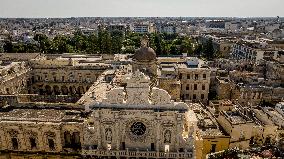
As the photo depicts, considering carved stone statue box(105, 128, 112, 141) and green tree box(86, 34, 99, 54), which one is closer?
carved stone statue box(105, 128, 112, 141)

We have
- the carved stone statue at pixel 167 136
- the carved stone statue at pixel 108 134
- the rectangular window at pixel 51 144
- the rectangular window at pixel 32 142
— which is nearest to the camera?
the carved stone statue at pixel 167 136

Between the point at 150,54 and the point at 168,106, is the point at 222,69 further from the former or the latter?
the point at 168,106

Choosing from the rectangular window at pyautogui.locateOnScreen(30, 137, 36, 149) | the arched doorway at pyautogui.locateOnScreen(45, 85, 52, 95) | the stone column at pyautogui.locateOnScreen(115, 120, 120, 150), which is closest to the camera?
the stone column at pyautogui.locateOnScreen(115, 120, 120, 150)

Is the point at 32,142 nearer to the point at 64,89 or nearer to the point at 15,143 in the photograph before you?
the point at 15,143

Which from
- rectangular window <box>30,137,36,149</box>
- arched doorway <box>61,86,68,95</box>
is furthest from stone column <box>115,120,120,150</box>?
arched doorway <box>61,86,68,95</box>

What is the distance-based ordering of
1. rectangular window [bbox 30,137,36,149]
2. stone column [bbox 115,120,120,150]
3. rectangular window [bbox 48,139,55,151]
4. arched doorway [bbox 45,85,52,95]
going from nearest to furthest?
1. stone column [bbox 115,120,120,150]
2. rectangular window [bbox 48,139,55,151]
3. rectangular window [bbox 30,137,36,149]
4. arched doorway [bbox 45,85,52,95]

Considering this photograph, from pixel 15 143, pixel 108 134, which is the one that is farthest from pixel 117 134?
pixel 15 143

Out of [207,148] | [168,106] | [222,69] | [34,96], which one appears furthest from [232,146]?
[222,69]

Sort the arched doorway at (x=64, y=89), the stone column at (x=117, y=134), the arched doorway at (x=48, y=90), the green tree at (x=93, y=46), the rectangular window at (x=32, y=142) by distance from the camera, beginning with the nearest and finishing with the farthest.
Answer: the stone column at (x=117, y=134), the rectangular window at (x=32, y=142), the arched doorway at (x=64, y=89), the arched doorway at (x=48, y=90), the green tree at (x=93, y=46)

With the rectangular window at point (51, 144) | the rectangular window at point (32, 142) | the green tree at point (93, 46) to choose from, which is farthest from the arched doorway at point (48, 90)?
the green tree at point (93, 46)

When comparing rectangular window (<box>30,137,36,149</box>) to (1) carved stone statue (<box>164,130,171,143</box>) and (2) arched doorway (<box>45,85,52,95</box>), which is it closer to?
(1) carved stone statue (<box>164,130,171,143</box>)

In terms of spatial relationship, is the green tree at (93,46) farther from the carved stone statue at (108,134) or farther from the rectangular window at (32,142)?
the carved stone statue at (108,134)
